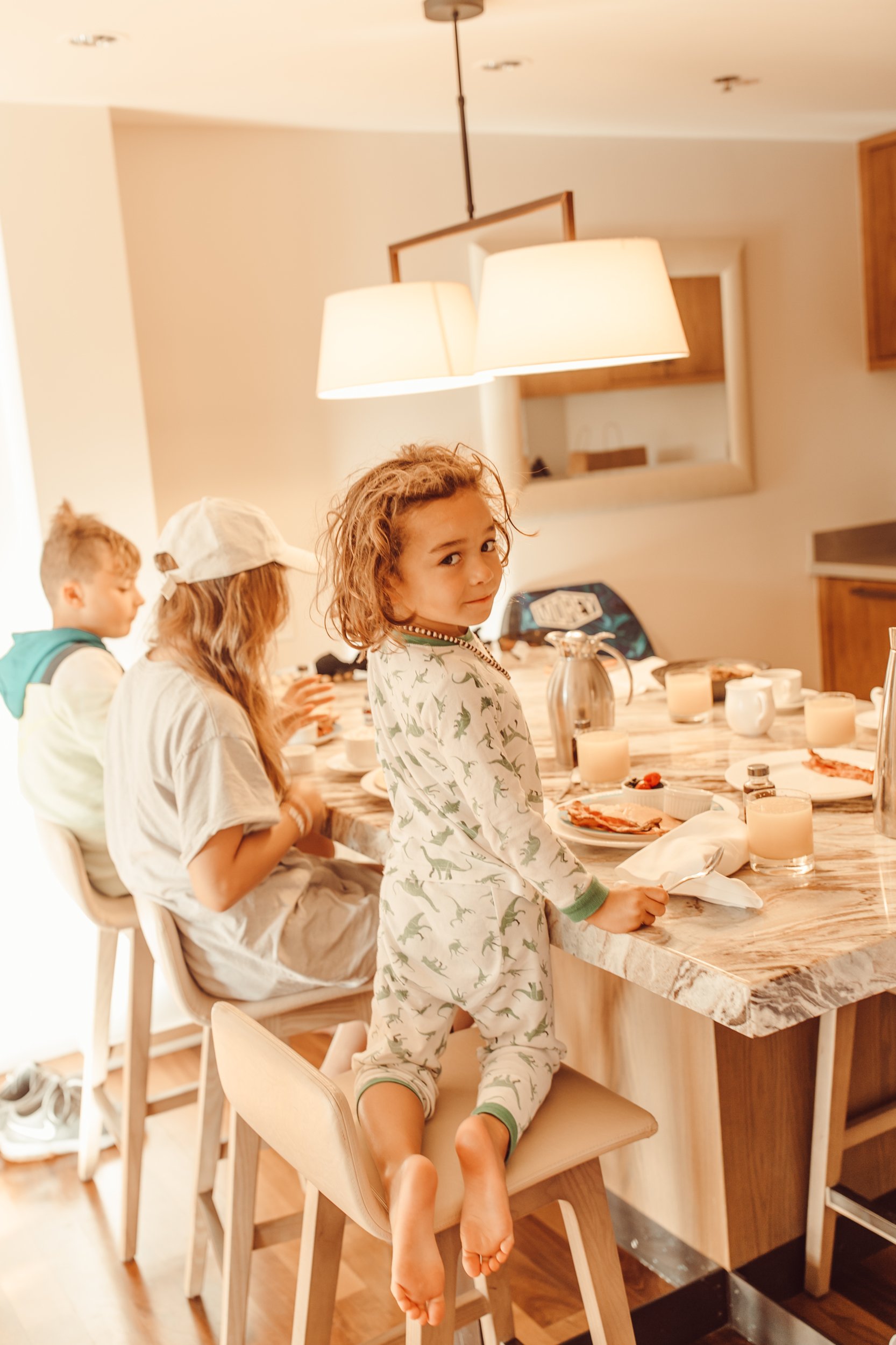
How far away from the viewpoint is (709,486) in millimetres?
4191

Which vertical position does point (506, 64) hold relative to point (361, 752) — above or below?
above

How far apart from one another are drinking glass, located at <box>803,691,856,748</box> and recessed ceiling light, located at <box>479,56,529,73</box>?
179 centimetres

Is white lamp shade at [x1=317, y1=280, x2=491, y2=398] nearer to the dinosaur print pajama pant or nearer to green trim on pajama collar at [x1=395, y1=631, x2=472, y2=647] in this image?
green trim on pajama collar at [x1=395, y1=631, x2=472, y2=647]

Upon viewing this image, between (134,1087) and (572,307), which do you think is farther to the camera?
(134,1087)

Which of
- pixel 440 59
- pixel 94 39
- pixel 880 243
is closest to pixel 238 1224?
pixel 94 39

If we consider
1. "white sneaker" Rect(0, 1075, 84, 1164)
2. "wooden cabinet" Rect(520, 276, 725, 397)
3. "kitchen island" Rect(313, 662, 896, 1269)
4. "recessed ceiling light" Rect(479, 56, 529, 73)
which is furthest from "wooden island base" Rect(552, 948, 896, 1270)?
"wooden cabinet" Rect(520, 276, 725, 397)

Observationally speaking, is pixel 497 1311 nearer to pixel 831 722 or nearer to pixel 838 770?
pixel 838 770

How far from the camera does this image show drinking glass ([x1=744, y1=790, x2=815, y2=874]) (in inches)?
58.8

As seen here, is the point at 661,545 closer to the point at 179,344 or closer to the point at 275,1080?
the point at 179,344

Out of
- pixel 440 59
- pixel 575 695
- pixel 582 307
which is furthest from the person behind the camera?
pixel 440 59

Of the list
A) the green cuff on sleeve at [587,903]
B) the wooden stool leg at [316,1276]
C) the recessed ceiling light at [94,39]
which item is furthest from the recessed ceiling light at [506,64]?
the wooden stool leg at [316,1276]

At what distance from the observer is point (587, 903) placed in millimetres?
1432

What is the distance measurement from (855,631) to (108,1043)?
9.54 feet

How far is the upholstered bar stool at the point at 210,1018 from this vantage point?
1.92 meters
